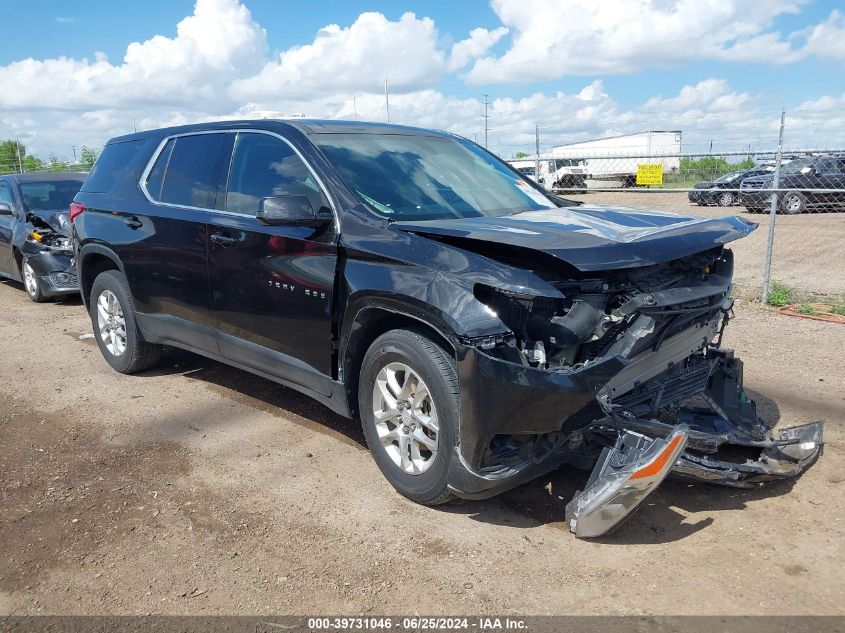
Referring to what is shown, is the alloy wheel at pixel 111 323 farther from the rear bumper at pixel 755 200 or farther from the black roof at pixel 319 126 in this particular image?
the rear bumper at pixel 755 200

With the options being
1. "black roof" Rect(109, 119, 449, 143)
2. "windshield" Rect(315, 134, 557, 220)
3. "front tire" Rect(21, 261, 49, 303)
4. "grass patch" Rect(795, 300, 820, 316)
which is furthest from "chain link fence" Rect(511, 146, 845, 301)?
"front tire" Rect(21, 261, 49, 303)

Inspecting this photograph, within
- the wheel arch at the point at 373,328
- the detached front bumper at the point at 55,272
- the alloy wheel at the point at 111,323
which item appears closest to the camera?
the wheel arch at the point at 373,328

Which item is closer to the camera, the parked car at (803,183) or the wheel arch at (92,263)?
the wheel arch at (92,263)

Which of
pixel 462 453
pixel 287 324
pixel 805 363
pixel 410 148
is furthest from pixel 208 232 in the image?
pixel 805 363

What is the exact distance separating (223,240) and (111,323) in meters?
2.16

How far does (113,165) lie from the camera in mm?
5906

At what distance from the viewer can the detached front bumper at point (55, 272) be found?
931 cm

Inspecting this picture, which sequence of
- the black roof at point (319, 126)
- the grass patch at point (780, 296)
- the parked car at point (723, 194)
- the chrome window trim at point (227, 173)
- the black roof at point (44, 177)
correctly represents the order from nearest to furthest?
the chrome window trim at point (227, 173) → the black roof at point (319, 126) → the grass patch at point (780, 296) → the black roof at point (44, 177) → the parked car at point (723, 194)

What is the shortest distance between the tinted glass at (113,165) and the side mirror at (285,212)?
7.70 feet

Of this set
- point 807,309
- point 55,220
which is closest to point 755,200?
point 807,309

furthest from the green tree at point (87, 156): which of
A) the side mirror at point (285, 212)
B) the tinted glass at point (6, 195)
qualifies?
the side mirror at point (285, 212)

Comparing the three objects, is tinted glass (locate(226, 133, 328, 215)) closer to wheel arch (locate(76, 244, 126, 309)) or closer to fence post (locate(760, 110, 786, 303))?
wheel arch (locate(76, 244, 126, 309))

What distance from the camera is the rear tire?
228 inches

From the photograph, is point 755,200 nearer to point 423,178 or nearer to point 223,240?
point 423,178
